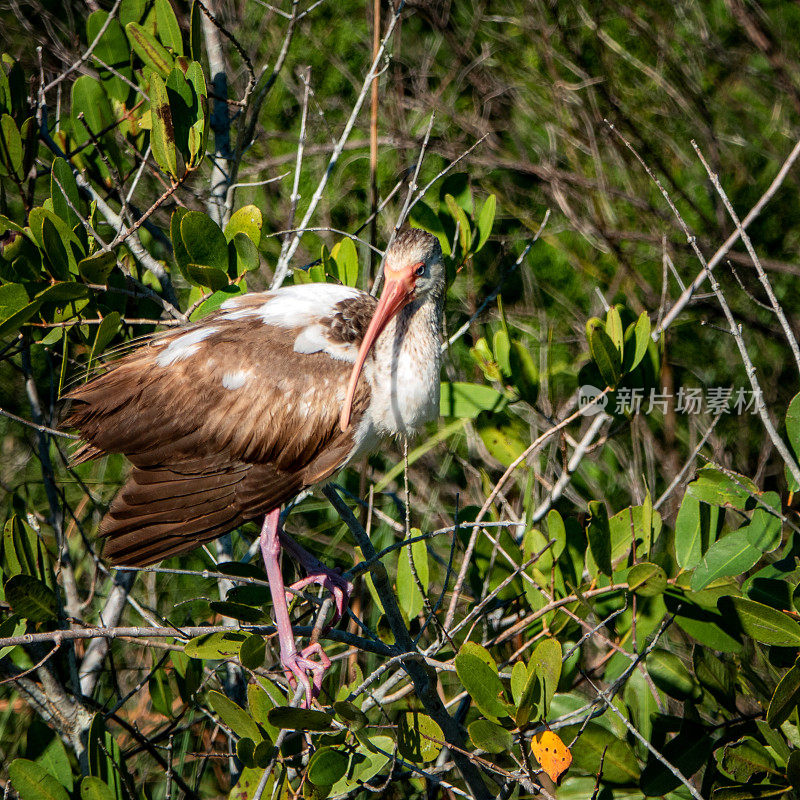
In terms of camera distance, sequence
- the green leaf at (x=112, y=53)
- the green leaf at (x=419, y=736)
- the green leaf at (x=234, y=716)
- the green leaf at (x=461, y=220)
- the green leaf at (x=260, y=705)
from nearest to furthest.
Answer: the green leaf at (x=234, y=716), the green leaf at (x=260, y=705), the green leaf at (x=419, y=736), the green leaf at (x=461, y=220), the green leaf at (x=112, y=53)

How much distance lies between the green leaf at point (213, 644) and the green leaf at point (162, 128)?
1691 mm

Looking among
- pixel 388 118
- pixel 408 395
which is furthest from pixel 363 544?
pixel 388 118

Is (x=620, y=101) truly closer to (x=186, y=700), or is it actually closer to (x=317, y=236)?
(x=317, y=236)

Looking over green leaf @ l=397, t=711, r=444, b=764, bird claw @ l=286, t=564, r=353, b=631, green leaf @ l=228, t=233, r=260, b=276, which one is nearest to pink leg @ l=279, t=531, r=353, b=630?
bird claw @ l=286, t=564, r=353, b=631

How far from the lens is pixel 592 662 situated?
4.61 metres

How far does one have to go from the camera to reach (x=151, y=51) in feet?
11.5

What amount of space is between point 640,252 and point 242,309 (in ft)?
12.5

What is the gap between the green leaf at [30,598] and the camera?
2.81 meters

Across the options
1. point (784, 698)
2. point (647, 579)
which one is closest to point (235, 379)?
point (647, 579)

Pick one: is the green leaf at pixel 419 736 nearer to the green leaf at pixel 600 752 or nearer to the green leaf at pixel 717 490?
the green leaf at pixel 600 752

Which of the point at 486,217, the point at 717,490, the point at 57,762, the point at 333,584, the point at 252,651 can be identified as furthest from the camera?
the point at 333,584

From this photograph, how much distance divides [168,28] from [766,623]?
3193 millimetres

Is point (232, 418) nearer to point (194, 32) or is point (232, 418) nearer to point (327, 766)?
point (327, 766)

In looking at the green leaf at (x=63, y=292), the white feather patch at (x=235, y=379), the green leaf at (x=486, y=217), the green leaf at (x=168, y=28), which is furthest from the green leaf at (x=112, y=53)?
the green leaf at (x=486, y=217)
